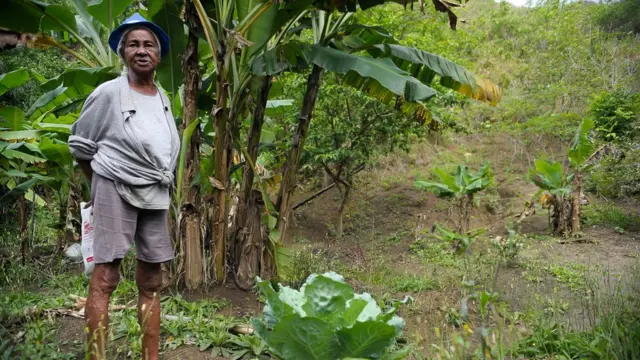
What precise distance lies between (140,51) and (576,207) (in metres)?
8.13

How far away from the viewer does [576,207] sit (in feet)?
27.6

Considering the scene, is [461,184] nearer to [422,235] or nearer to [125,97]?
[422,235]

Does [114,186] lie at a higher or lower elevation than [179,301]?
higher

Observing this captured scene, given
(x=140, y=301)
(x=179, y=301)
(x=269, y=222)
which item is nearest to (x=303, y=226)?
(x=269, y=222)

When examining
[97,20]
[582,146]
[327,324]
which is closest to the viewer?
[327,324]

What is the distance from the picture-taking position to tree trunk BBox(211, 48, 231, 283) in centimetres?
437

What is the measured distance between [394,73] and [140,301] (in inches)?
107

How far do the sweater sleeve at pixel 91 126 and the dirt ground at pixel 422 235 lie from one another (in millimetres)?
1378

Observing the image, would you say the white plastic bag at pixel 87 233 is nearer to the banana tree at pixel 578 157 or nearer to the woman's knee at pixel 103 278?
the woman's knee at pixel 103 278

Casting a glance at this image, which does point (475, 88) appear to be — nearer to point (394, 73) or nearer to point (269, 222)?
point (394, 73)

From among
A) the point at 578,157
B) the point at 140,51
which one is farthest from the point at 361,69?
the point at 578,157

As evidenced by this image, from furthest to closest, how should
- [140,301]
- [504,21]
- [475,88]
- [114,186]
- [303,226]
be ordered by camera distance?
[504,21], [303,226], [475,88], [140,301], [114,186]

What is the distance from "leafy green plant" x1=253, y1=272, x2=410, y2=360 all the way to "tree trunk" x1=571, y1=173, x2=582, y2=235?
24.1ft

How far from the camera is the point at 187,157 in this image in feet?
14.4
